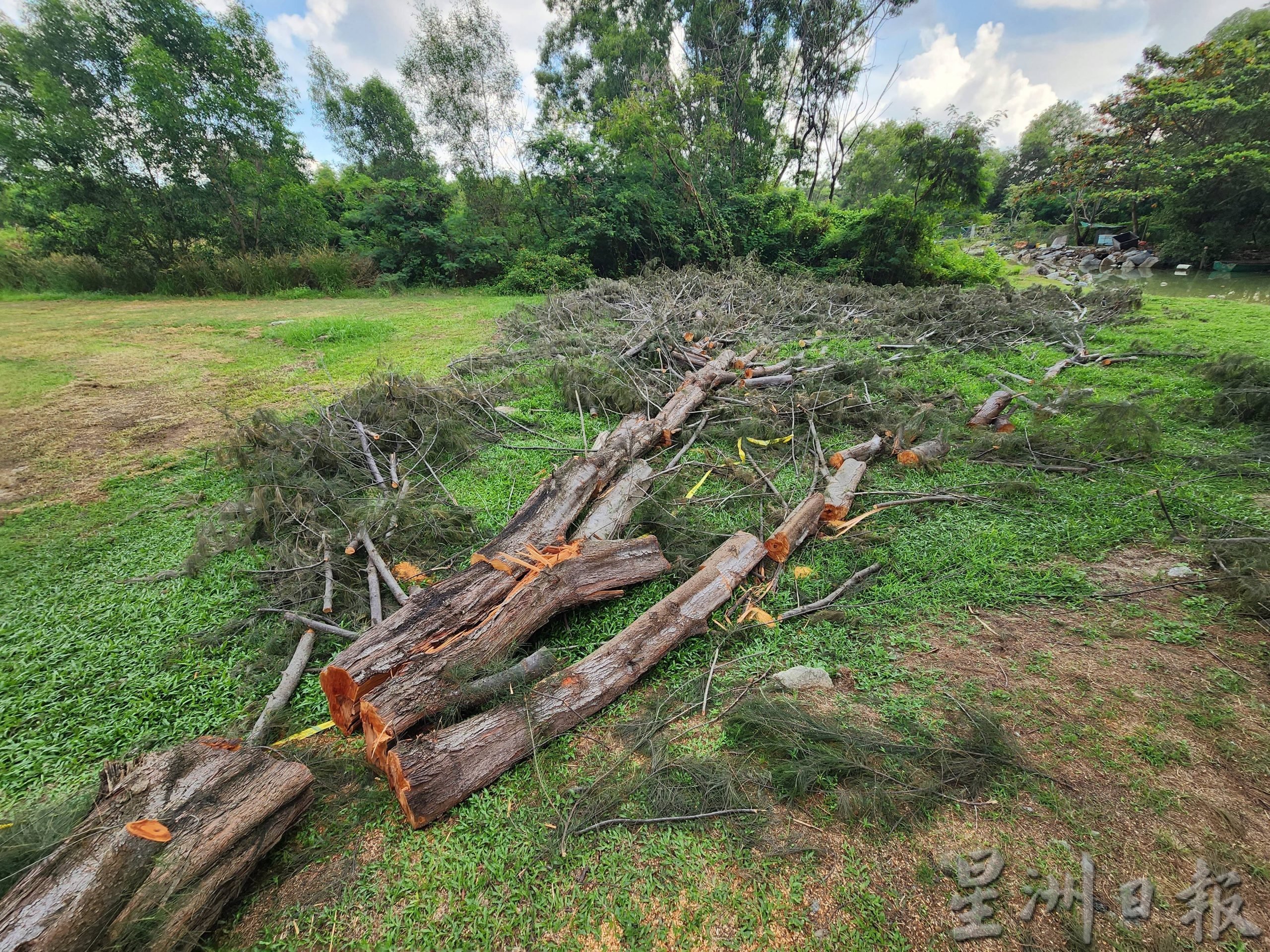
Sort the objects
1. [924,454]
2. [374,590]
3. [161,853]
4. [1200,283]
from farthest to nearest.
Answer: [1200,283]
[924,454]
[374,590]
[161,853]

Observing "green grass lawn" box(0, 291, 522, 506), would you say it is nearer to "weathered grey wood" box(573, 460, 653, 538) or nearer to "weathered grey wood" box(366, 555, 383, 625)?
"weathered grey wood" box(366, 555, 383, 625)

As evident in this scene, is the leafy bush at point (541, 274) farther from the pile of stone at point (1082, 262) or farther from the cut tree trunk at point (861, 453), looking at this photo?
the pile of stone at point (1082, 262)

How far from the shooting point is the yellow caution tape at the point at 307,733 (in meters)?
2.08

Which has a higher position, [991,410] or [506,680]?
[991,410]

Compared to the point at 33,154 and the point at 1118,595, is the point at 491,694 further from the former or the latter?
the point at 33,154

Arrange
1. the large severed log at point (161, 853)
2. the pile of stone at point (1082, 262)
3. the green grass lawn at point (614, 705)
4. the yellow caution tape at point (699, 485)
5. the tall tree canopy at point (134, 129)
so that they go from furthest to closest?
the pile of stone at point (1082, 262) → the tall tree canopy at point (134, 129) → the yellow caution tape at point (699, 485) → the green grass lawn at point (614, 705) → the large severed log at point (161, 853)

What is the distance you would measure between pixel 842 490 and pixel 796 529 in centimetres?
71

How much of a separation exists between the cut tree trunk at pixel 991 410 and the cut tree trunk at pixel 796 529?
2574 mm

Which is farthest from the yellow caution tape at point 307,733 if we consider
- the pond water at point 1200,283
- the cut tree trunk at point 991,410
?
the pond water at point 1200,283

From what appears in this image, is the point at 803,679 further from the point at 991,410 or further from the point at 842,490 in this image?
the point at 991,410

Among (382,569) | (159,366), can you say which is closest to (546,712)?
(382,569)

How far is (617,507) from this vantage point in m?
3.27

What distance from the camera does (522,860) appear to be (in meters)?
1.66

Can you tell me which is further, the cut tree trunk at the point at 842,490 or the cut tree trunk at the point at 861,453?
the cut tree trunk at the point at 861,453
